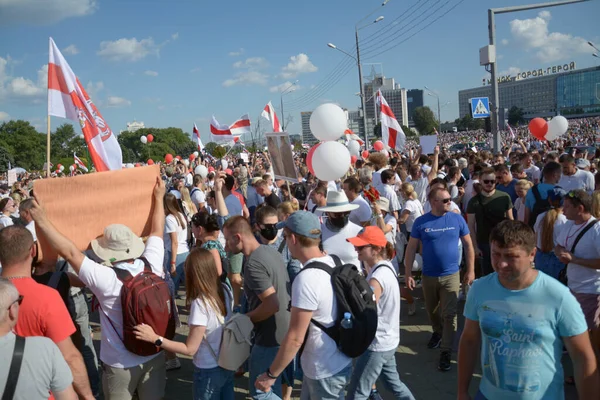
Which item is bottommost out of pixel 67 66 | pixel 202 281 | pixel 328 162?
pixel 202 281

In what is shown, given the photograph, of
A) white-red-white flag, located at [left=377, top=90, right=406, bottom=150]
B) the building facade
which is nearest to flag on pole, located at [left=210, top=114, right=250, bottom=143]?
white-red-white flag, located at [left=377, top=90, right=406, bottom=150]

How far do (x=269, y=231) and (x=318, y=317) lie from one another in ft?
5.71

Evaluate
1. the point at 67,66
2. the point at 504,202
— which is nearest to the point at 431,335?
the point at 504,202

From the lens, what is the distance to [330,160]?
6.06 meters

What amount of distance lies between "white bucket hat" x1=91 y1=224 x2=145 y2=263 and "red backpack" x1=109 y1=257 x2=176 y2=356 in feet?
0.34

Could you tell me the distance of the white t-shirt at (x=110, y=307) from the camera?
3.00 meters

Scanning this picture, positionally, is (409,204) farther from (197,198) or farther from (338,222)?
(197,198)

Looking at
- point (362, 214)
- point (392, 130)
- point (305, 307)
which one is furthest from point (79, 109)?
point (392, 130)

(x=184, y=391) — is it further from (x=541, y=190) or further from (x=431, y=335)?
(x=541, y=190)

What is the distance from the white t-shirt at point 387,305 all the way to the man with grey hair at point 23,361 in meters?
2.14

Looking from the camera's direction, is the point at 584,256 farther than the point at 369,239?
Yes

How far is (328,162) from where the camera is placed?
6074 millimetres

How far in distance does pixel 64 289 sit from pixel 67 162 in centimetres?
4839

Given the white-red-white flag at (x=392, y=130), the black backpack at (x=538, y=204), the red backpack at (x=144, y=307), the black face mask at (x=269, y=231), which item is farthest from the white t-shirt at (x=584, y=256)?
the white-red-white flag at (x=392, y=130)
